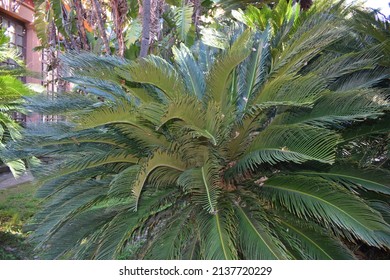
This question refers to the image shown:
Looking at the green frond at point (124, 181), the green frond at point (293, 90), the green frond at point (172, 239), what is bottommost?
the green frond at point (172, 239)

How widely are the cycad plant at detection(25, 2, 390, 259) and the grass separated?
0.83m

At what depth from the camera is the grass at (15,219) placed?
16.4ft

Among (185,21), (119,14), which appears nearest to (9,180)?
(119,14)

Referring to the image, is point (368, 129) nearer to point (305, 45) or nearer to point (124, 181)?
point (305, 45)

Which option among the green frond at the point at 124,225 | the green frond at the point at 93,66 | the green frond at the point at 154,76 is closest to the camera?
the green frond at the point at 154,76

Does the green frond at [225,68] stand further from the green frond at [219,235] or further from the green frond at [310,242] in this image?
the green frond at [310,242]

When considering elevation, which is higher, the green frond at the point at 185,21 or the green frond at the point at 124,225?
the green frond at the point at 185,21

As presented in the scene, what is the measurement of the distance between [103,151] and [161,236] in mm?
866

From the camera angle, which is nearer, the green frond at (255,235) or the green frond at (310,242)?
the green frond at (255,235)

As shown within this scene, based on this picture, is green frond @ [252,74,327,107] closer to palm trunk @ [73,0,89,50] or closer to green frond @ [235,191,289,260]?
green frond @ [235,191,289,260]

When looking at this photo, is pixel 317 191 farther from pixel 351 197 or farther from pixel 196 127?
pixel 196 127

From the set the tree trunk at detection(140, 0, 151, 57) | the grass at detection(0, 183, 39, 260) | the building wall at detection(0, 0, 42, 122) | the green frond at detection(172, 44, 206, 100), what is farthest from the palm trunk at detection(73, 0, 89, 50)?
the building wall at detection(0, 0, 42, 122)

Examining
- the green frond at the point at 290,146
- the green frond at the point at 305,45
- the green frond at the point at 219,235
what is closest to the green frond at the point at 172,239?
the green frond at the point at 219,235

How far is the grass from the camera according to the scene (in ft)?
16.4
